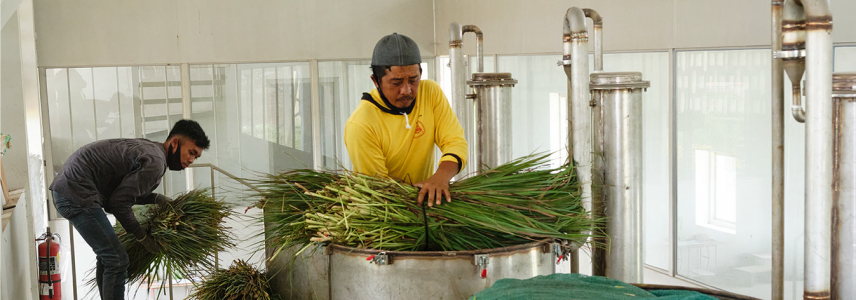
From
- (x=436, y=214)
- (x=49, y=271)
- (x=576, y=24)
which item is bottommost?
(x=49, y=271)

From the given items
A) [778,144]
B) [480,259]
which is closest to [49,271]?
[480,259]

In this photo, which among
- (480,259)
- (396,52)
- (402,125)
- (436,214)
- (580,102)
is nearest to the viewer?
(480,259)

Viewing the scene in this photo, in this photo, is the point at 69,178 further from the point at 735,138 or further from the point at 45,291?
the point at 735,138

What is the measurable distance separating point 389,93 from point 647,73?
2750mm

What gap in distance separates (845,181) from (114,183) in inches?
127

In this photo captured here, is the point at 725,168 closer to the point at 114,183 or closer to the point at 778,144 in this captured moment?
the point at 778,144

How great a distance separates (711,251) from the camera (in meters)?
4.77

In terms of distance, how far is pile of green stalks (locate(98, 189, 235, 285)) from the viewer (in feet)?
12.1

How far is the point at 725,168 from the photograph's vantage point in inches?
181

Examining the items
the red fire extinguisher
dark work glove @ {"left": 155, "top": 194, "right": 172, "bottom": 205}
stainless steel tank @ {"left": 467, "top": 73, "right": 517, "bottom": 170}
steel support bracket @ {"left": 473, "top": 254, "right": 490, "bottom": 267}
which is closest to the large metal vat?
steel support bracket @ {"left": 473, "top": 254, "right": 490, "bottom": 267}

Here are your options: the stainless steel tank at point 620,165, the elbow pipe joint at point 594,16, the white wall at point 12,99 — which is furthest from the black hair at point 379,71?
the white wall at point 12,99

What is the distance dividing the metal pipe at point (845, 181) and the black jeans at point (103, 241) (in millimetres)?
3068

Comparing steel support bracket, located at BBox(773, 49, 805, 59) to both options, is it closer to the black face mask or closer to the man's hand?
the man's hand

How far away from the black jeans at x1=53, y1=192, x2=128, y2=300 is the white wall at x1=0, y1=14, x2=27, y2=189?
5.81 ft
